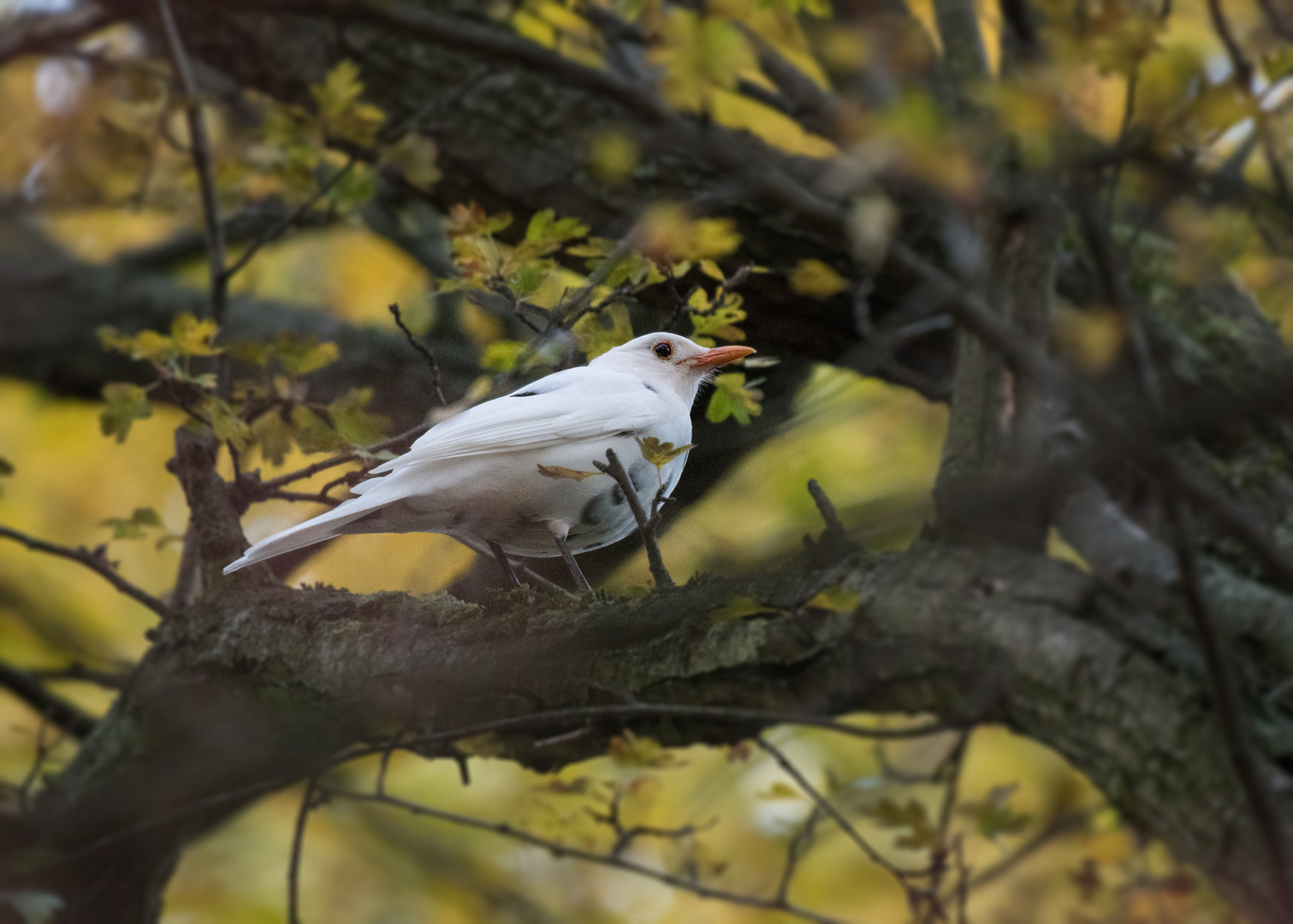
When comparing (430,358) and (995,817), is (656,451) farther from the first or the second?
(995,817)

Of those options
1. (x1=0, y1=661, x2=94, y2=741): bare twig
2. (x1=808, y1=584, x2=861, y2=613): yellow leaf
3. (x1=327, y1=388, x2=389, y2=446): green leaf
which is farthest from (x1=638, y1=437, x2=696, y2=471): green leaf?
(x1=0, y1=661, x2=94, y2=741): bare twig

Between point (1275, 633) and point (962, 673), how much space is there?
0.48 metres

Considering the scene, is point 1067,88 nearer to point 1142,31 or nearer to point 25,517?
point 1142,31

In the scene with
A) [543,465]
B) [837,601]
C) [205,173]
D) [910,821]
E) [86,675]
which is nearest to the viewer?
[837,601]

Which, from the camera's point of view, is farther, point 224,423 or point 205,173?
point 205,173

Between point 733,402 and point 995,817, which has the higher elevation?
point 733,402

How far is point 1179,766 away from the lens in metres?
1.18

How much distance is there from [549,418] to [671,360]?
0.21 m

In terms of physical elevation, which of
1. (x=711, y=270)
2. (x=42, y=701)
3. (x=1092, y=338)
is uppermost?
(x=711, y=270)

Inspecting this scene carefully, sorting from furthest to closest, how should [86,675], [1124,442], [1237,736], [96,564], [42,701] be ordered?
[42,701] → [86,675] → [96,564] → [1237,736] → [1124,442]

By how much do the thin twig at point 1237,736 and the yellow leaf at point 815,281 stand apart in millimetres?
972

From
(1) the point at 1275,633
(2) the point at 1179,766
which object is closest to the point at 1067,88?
(1) the point at 1275,633

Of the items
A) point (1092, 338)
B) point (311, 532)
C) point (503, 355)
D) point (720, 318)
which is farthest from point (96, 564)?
point (1092, 338)

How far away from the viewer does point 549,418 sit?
65.7 inches
